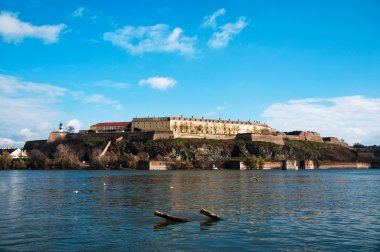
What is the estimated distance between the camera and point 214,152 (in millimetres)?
127875

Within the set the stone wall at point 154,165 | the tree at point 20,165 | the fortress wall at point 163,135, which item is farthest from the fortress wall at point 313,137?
the tree at point 20,165

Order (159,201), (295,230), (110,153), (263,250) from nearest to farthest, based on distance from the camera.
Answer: (263,250), (295,230), (159,201), (110,153)

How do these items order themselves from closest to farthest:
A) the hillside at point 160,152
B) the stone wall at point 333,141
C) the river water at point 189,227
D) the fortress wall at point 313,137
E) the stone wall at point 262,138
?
the river water at point 189,227 < the hillside at point 160,152 < the stone wall at point 262,138 < the fortress wall at point 313,137 < the stone wall at point 333,141

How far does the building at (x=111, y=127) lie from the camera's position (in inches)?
5684

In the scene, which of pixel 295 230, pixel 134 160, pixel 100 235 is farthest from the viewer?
pixel 134 160

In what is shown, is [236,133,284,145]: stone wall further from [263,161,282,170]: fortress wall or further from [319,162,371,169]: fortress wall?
[263,161,282,170]: fortress wall

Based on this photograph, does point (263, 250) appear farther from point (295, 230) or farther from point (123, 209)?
point (123, 209)

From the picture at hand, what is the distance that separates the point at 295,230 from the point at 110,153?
103 meters

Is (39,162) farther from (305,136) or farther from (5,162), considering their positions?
(305,136)

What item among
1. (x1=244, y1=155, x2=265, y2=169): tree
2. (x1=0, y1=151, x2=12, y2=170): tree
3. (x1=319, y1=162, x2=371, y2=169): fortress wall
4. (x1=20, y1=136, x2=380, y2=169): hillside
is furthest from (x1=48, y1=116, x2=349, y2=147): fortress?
(x1=0, y1=151, x2=12, y2=170): tree

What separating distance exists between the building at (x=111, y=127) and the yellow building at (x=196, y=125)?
2.91 metres

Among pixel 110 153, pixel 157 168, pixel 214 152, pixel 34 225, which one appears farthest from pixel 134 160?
pixel 34 225

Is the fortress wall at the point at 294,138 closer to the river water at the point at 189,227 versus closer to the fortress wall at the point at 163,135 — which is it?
the fortress wall at the point at 163,135

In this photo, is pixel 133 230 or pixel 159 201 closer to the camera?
pixel 133 230
